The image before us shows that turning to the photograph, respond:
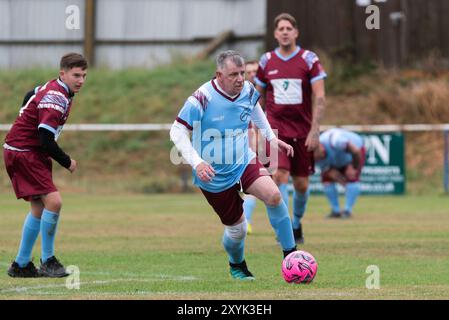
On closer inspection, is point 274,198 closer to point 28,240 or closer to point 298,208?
point 28,240

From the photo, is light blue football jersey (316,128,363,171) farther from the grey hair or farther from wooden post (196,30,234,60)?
wooden post (196,30,234,60)

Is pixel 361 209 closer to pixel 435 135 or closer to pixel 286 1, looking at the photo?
pixel 435 135

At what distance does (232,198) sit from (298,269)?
2.80 ft

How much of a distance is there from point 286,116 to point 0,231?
481 centimetres

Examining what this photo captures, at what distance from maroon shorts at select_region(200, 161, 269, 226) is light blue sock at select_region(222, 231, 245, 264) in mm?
157

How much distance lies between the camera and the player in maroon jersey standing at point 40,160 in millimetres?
9703

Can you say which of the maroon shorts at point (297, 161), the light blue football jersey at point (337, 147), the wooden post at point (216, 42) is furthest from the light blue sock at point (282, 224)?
the wooden post at point (216, 42)

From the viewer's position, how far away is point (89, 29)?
32.8 m

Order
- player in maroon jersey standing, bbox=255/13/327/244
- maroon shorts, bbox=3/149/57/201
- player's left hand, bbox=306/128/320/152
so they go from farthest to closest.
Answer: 1. player in maroon jersey standing, bbox=255/13/327/244
2. player's left hand, bbox=306/128/320/152
3. maroon shorts, bbox=3/149/57/201

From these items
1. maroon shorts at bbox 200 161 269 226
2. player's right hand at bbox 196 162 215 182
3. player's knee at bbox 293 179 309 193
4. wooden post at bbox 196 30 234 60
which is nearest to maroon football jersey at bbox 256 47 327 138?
player's knee at bbox 293 179 309 193

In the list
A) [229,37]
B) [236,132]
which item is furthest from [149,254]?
[229,37]

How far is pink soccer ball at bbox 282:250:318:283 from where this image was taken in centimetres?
907

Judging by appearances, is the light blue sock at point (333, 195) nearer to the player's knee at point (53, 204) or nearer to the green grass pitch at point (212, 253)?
Answer: the green grass pitch at point (212, 253)

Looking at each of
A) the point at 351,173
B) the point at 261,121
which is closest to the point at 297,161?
the point at 261,121
